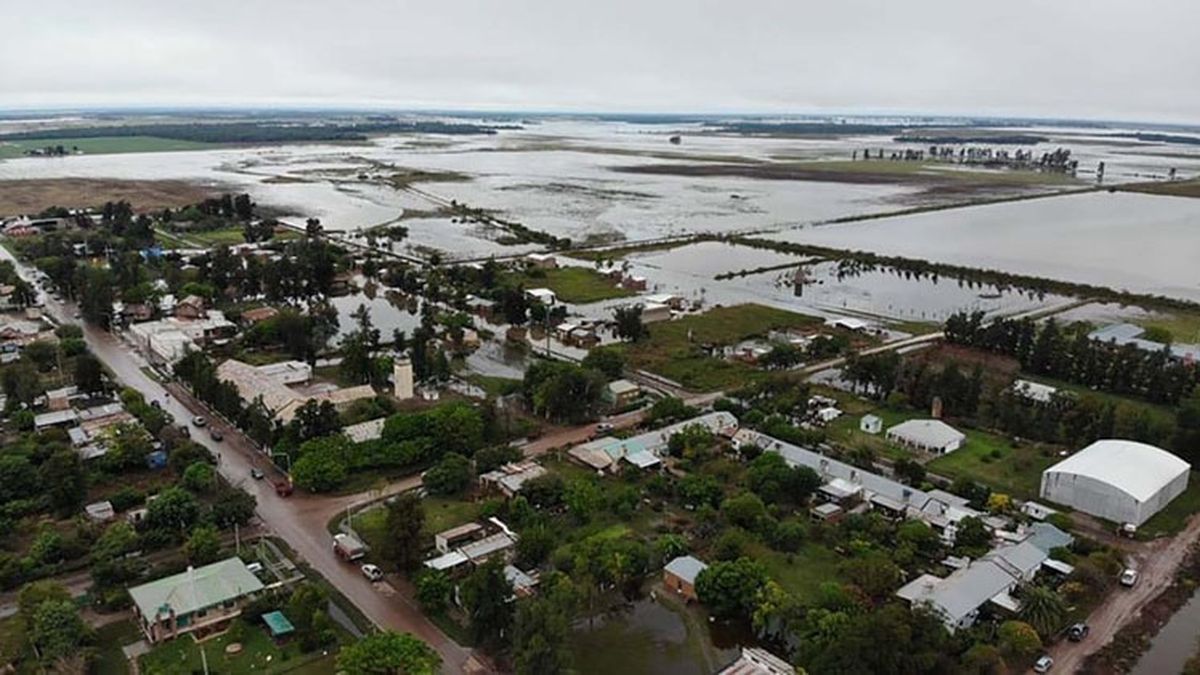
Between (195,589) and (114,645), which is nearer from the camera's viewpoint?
(114,645)

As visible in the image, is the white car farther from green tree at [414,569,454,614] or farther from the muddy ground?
the muddy ground

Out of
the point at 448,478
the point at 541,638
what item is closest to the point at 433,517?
the point at 448,478

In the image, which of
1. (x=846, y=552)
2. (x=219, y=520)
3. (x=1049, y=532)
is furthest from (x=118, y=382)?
(x=1049, y=532)

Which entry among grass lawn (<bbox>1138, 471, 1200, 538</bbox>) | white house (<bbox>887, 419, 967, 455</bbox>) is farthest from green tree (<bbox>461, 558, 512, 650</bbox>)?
grass lawn (<bbox>1138, 471, 1200, 538</bbox>)

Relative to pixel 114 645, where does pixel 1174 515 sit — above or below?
above

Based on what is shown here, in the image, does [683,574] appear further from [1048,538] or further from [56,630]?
[56,630]

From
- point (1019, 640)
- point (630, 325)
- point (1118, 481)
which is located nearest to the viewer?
point (1019, 640)
